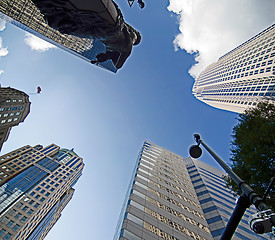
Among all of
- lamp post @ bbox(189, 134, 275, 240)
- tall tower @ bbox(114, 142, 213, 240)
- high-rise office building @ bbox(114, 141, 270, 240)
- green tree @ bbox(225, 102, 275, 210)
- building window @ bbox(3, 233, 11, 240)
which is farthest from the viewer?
building window @ bbox(3, 233, 11, 240)

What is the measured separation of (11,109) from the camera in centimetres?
6425

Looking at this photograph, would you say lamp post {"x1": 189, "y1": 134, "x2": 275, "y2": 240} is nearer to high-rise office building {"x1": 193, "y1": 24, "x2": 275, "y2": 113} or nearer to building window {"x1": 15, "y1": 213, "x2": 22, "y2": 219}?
high-rise office building {"x1": 193, "y1": 24, "x2": 275, "y2": 113}

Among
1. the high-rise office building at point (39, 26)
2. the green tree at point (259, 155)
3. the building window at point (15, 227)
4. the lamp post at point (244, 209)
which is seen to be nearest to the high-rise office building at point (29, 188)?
the building window at point (15, 227)

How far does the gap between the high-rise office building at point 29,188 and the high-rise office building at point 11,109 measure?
15497 millimetres

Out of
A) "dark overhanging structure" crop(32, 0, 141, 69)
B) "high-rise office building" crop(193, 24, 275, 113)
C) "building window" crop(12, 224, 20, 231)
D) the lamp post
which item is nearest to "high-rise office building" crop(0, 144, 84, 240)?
"building window" crop(12, 224, 20, 231)

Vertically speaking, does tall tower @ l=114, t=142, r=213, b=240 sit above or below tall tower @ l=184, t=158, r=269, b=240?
below

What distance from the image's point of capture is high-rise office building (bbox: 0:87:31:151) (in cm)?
6019

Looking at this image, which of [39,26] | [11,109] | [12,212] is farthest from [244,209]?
[11,109]

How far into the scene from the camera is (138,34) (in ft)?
39.3

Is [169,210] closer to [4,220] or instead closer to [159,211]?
[159,211]

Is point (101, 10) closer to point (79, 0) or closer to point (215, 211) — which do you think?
point (79, 0)

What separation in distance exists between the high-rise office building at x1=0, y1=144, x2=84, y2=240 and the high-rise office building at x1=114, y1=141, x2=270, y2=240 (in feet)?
168

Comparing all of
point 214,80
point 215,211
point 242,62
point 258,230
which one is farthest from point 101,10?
point 214,80

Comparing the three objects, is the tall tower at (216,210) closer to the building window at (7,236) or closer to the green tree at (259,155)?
the green tree at (259,155)
